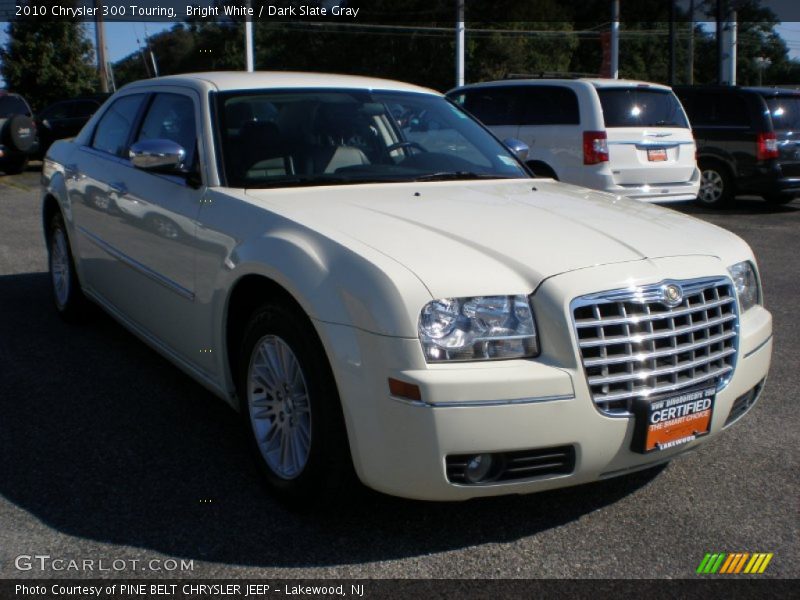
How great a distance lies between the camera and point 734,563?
10.7ft

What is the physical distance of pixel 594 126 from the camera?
36.5ft

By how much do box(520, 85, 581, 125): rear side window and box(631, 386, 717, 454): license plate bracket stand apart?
8359 millimetres

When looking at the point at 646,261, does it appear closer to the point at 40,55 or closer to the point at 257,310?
the point at 257,310

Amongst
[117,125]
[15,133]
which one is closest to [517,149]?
[117,125]

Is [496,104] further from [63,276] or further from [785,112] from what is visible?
[63,276]

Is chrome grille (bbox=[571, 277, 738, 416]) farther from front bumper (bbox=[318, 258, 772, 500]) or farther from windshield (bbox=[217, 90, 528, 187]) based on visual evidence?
windshield (bbox=[217, 90, 528, 187])

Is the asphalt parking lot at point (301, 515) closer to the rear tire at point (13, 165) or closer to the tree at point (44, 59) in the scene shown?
the rear tire at point (13, 165)

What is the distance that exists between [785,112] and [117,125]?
1092 cm

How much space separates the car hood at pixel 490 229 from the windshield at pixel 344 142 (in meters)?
0.20

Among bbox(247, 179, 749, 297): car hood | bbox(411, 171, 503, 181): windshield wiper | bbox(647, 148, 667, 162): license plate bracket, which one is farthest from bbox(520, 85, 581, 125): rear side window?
bbox(247, 179, 749, 297): car hood

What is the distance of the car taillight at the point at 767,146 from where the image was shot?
13.5 metres

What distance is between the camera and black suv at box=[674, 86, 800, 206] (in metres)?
13.6

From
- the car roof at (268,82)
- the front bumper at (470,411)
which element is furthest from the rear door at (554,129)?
the front bumper at (470,411)

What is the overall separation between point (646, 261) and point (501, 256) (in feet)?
1.71
